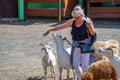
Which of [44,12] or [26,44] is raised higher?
[44,12]

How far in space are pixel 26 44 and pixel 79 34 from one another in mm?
6625

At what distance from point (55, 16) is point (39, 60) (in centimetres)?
1149

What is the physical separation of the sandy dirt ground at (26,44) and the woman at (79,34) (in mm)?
1483

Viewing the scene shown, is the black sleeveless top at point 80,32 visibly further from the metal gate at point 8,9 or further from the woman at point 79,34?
the metal gate at point 8,9

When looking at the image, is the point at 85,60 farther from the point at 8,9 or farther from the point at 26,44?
the point at 8,9

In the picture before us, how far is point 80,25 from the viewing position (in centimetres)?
754

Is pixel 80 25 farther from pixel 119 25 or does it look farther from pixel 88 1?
pixel 88 1

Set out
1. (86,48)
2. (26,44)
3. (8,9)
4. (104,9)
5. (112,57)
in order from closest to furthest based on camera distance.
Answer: (112,57) < (86,48) < (26,44) < (104,9) < (8,9)

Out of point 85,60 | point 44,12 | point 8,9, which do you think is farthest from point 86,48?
point 8,9

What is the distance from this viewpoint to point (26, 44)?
14008 millimetres

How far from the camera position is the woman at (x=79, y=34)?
7480 millimetres

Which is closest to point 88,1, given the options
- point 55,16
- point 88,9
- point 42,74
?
point 88,9

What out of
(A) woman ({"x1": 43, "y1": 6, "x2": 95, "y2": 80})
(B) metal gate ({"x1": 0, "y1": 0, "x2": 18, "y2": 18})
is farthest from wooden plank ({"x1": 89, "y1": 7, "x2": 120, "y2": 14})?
(A) woman ({"x1": 43, "y1": 6, "x2": 95, "y2": 80})

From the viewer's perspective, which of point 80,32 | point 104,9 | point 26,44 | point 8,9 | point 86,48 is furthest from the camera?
point 8,9
